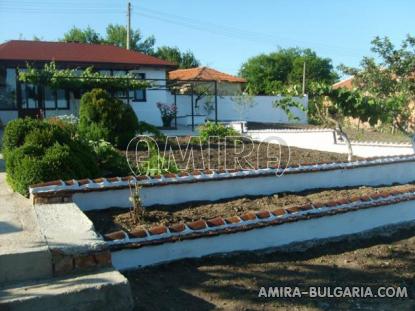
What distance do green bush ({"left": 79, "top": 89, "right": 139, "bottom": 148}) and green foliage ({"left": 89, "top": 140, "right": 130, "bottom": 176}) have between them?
2.93 metres

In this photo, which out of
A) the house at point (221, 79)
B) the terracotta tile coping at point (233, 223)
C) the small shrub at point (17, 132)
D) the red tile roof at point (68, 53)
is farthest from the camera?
the house at point (221, 79)

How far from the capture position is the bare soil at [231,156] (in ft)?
29.8

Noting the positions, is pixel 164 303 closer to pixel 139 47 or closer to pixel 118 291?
pixel 118 291

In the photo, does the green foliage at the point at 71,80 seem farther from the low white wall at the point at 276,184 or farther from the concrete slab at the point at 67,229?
the concrete slab at the point at 67,229

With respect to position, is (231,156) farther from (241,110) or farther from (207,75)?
(207,75)

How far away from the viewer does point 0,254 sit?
3.63 m

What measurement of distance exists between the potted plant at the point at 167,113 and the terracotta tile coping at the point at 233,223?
1690 cm

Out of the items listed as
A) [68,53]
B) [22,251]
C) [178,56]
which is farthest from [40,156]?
[178,56]

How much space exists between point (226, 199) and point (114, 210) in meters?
1.54

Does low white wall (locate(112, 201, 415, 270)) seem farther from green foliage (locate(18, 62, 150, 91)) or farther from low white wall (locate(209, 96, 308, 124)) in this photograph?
low white wall (locate(209, 96, 308, 124))

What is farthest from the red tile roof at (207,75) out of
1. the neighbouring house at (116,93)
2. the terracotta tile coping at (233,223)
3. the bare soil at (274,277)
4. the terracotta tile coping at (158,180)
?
the bare soil at (274,277)

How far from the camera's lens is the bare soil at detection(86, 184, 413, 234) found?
5234 mm

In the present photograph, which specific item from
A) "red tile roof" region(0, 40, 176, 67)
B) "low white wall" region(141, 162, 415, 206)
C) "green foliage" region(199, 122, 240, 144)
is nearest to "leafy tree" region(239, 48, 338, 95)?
"red tile roof" region(0, 40, 176, 67)

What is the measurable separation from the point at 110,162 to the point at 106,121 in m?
3.50
